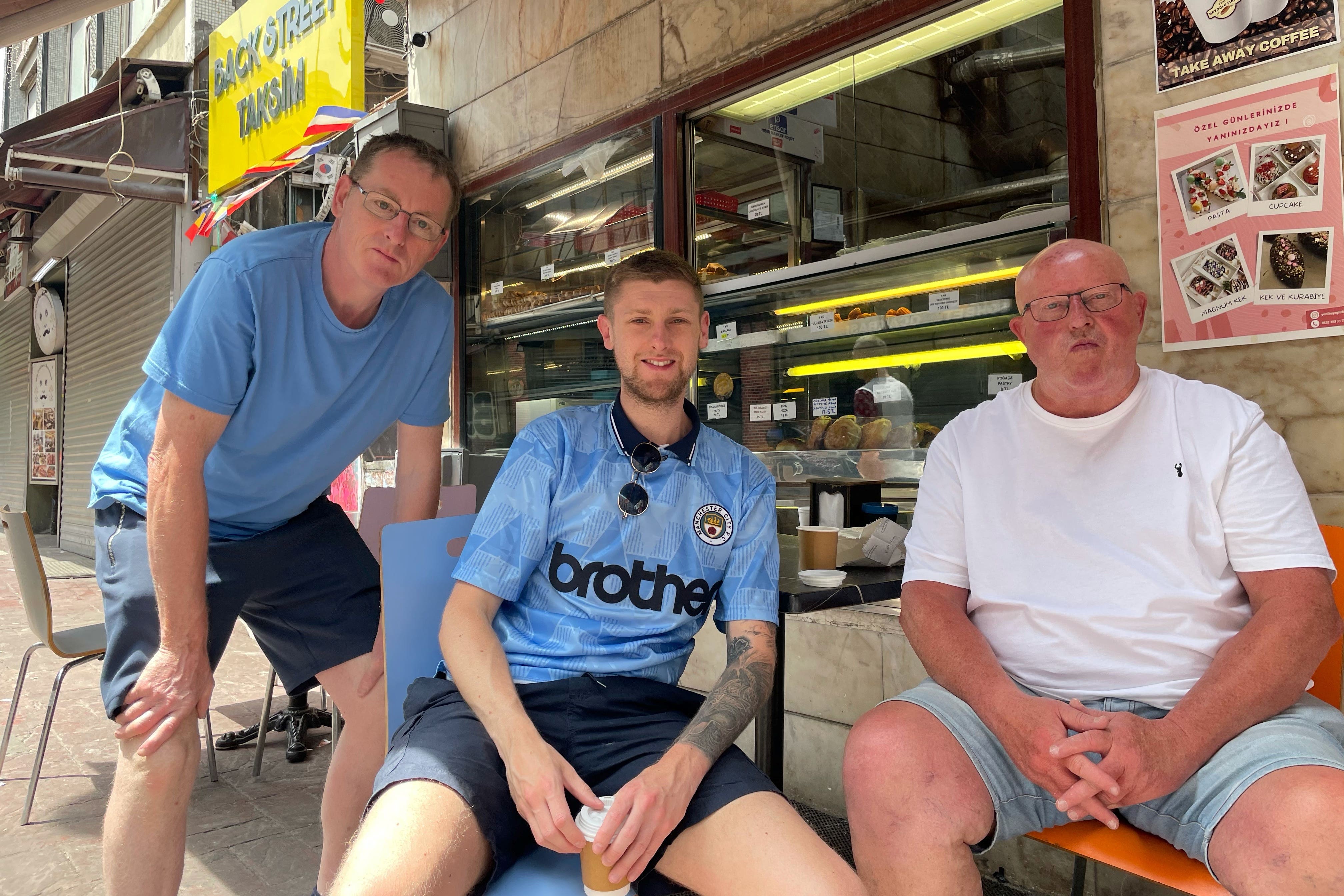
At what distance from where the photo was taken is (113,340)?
1066 cm

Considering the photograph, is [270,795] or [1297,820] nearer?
[1297,820]

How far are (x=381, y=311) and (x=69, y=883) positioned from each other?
2055mm

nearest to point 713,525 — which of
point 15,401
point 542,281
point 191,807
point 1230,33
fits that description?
point 1230,33

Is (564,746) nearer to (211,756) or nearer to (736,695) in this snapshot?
(736,695)

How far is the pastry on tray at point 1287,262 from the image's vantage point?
239 cm

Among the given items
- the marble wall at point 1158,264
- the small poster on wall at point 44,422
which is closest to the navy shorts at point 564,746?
the marble wall at point 1158,264

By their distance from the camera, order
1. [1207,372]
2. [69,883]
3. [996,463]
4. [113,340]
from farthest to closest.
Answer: [113,340] → [69,883] → [1207,372] → [996,463]

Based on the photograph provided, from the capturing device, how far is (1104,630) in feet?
6.22

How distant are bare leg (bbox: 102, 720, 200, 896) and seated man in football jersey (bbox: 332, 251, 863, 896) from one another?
591 mm

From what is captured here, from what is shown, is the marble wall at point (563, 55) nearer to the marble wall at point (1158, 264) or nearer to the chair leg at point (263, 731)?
the marble wall at point (1158, 264)

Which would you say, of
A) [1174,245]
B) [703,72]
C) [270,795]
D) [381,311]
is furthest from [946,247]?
[270,795]

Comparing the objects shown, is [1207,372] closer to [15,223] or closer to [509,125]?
[509,125]

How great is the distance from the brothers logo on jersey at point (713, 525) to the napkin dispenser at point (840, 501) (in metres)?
1.08

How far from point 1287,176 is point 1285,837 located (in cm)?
174
